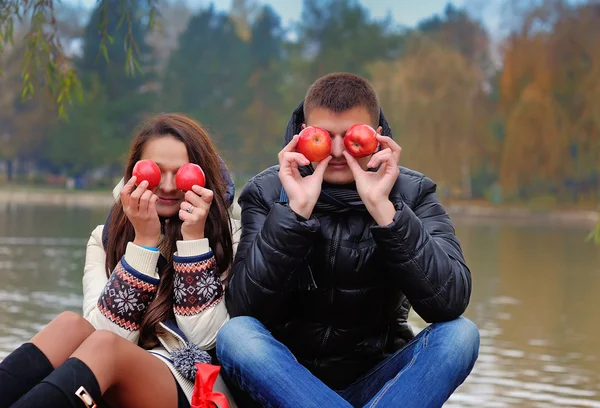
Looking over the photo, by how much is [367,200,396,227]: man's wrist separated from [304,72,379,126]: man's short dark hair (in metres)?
0.39

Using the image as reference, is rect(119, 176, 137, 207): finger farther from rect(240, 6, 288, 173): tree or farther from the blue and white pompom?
rect(240, 6, 288, 173): tree

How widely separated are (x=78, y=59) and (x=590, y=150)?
35.5 m

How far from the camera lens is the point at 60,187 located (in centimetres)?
5175

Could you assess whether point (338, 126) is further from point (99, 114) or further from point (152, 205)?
point (99, 114)

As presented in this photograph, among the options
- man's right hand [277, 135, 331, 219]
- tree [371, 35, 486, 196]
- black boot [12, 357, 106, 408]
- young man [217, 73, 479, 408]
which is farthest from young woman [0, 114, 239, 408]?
tree [371, 35, 486, 196]

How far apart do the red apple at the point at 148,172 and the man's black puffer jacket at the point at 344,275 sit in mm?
315

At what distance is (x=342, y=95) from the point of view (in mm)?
2961

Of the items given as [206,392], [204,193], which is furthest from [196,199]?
[206,392]

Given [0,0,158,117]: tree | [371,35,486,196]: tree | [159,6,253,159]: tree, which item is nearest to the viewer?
[0,0,158,117]: tree

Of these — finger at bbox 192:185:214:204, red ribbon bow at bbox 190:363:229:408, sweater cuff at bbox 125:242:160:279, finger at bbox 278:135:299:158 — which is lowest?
red ribbon bow at bbox 190:363:229:408

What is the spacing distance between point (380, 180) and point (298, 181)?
0.26 m

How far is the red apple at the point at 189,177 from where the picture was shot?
9.37 ft

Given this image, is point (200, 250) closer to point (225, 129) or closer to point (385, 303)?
point (385, 303)

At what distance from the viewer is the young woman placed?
2.36 m
